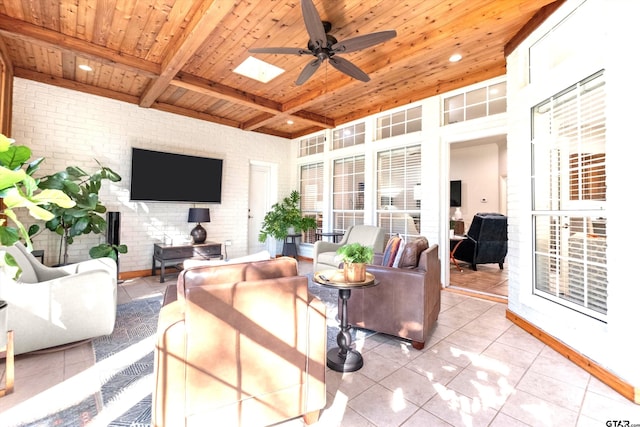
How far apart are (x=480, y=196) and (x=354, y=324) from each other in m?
6.43

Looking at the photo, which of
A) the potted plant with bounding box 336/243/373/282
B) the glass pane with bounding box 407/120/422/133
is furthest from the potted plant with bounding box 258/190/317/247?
the potted plant with bounding box 336/243/373/282

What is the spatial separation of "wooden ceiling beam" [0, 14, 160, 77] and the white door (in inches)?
118

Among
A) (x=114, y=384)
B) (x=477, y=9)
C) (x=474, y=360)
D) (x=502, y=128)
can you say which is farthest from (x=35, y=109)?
(x=502, y=128)

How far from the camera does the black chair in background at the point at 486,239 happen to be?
5.07 metres

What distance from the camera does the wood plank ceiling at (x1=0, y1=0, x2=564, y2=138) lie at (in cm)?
266

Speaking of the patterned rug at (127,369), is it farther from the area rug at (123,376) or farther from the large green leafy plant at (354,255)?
the large green leafy plant at (354,255)

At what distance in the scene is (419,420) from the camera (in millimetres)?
1619

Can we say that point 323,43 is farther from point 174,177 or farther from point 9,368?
point 174,177

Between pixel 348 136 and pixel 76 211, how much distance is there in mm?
4423

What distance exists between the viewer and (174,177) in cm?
503

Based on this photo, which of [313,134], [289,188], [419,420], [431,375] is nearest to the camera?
[419,420]

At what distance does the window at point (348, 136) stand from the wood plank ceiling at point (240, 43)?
0.86 meters

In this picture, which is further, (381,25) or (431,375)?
(381,25)

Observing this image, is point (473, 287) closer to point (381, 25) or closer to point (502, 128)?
point (502, 128)
